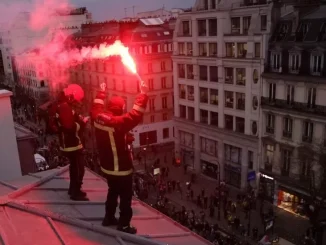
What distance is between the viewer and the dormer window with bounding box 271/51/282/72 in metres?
31.5

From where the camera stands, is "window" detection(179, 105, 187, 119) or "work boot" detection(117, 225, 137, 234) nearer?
"work boot" detection(117, 225, 137, 234)

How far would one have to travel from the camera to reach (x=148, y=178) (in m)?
37.9

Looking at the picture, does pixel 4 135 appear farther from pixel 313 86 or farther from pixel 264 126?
pixel 264 126

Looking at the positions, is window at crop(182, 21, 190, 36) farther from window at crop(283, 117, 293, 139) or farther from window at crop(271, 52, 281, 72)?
window at crop(283, 117, 293, 139)

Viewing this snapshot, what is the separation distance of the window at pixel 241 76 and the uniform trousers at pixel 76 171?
2745 cm

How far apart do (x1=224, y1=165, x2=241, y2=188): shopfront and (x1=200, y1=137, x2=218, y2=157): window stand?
204cm

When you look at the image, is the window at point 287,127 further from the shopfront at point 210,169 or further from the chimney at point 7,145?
the chimney at point 7,145

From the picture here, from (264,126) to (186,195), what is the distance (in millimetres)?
9128

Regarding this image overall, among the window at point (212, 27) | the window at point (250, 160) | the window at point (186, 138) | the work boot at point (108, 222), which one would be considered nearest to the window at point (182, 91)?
the window at point (186, 138)

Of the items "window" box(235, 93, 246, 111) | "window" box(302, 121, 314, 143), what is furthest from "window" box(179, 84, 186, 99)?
"window" box(302, 121, 314, 143)

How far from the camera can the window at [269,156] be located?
109ft

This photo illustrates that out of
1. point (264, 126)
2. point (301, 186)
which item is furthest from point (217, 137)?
point (301, 186)

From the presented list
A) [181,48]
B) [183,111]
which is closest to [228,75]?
[181,48]

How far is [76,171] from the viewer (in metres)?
8.75
